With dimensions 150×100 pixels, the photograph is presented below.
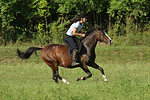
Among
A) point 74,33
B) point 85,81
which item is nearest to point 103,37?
point 74,33

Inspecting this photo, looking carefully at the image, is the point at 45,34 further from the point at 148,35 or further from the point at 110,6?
the point at 148,35

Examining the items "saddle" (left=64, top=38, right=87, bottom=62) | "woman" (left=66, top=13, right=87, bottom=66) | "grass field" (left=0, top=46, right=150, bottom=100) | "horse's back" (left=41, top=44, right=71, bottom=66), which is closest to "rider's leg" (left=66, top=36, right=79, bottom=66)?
"woman" (left=66, top=13, right=87, bottom=66)

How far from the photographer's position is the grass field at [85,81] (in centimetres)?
789

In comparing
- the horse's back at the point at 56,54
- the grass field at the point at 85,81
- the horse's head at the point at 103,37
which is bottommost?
the grass field at the point at 85,81

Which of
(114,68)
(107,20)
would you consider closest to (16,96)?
(114,68)

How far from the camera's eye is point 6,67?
607 inches

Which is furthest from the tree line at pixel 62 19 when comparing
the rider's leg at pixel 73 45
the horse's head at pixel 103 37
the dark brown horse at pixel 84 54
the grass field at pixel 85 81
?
the rider's leg at pixel 73 45

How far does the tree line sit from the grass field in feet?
7.69

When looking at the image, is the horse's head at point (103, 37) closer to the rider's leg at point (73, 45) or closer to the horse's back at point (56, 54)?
the rider's leg at point (73, 45)

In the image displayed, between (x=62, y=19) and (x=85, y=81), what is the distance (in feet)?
31.9

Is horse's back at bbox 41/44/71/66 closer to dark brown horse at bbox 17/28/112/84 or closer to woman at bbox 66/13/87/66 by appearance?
dark brown horse at bbox 17/28/112/84

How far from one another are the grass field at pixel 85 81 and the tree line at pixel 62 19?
7.69 ft

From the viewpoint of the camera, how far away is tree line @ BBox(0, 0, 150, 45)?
19.5 m

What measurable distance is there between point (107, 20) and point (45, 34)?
177 inches
